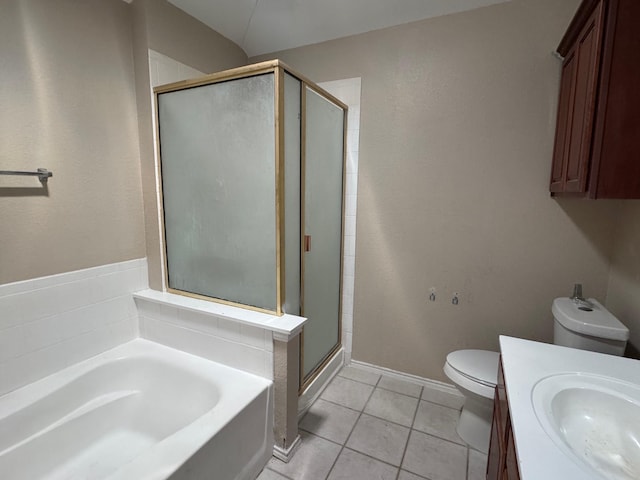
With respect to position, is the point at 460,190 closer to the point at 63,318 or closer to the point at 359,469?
the point at 359,469

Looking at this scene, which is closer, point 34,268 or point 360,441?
point 34,268

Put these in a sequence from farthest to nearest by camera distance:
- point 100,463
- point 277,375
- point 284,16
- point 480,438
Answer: point 284,16 → point 480,438 → point 277,375 → point 100,463

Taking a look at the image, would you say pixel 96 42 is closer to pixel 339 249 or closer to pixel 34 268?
pixel 34 268

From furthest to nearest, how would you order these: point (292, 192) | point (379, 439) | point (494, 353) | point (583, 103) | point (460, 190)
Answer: point (460, 190) < point (494, 353) < point (379, 439) < point (292, 192) < point (583, 103)

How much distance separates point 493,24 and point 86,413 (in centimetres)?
313

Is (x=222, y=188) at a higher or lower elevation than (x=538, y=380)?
higher

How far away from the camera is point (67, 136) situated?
5.27ft

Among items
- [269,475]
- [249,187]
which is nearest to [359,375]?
[269,475]

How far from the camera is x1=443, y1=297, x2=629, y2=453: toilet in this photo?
1348mm

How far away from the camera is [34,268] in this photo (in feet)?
5.01

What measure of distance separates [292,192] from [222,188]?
41 centimetres

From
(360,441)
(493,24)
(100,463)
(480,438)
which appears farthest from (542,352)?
(100,463)

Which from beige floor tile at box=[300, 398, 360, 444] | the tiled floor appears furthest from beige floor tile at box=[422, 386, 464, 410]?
beige floor tile at box=[300, 398, 360, 444]

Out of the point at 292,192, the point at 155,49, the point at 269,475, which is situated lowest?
the point at 269,475
